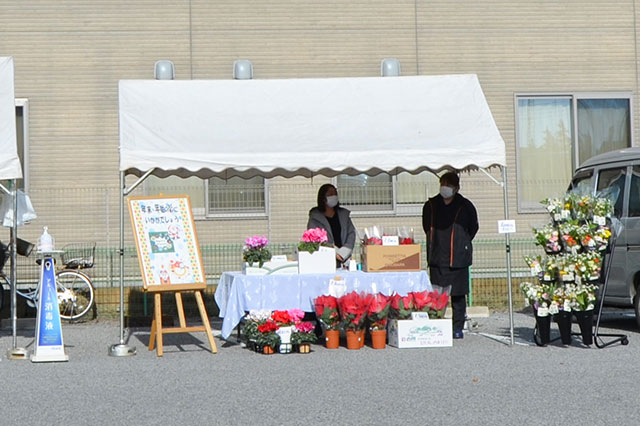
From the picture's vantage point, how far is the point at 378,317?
11570mm

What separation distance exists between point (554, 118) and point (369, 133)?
7134mm

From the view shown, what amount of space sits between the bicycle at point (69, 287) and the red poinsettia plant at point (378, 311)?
17.1ft

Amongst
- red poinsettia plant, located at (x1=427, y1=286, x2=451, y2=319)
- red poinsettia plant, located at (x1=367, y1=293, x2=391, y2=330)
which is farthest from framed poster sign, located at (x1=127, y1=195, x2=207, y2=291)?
red poinsettia plant, located at (x1=427, y1=286, x2=451, y2=319)

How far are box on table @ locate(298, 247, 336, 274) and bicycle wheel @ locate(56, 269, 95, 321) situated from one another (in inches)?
177

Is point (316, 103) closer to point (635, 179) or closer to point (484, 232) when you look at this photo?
point (635, 179)

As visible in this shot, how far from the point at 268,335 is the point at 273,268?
97cm

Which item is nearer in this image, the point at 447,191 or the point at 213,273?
the point at 447,191

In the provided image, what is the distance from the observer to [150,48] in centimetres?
1736

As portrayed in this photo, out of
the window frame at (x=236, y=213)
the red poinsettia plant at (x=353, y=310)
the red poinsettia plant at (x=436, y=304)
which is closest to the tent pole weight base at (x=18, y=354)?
the red poinsettia plant at (x=353, y=310)

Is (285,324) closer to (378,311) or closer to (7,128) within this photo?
(378,311)

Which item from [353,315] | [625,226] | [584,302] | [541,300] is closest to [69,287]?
[353,315]

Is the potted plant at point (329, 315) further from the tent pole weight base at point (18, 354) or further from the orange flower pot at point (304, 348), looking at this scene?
the tent pole weight base at point (18, 354)

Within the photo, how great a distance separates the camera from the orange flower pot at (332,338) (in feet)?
38.5

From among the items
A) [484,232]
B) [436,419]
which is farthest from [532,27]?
[436,419]
